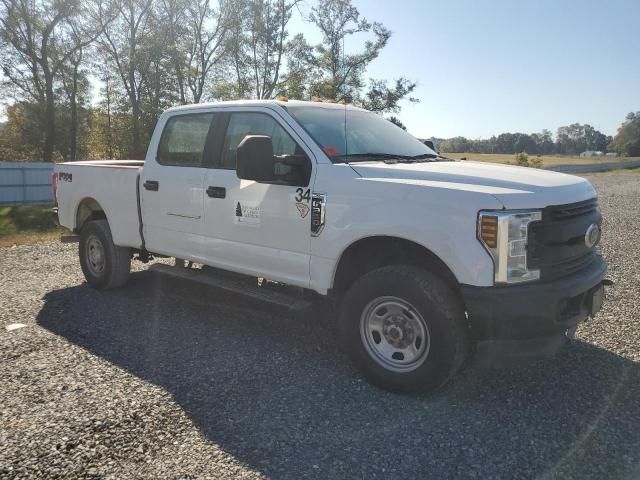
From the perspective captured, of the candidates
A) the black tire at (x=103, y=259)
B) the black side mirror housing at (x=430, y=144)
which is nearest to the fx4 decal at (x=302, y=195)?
the black side mirror housing at (x=430, y=144)

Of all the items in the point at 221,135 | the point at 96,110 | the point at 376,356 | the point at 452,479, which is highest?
the point at 96,110

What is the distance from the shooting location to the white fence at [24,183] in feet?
58.6

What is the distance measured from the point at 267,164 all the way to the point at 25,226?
40.3ft

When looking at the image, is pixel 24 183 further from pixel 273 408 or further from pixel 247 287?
pixel 273 408

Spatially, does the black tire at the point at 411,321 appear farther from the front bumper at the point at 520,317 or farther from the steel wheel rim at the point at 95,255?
the steel wheel rim at the point at 95,255

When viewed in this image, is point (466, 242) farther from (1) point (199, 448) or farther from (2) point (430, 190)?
(1) point (199, 448)

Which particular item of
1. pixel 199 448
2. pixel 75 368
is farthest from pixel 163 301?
pixel 199 448

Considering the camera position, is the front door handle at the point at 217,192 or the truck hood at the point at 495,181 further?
the front door handle at the point at 217,192

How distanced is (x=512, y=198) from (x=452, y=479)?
1613 mm

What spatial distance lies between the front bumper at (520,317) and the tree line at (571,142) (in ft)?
215

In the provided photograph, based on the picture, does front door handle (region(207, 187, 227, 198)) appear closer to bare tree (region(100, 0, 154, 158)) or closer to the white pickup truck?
the white pickup truck

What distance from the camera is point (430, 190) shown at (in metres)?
3.36

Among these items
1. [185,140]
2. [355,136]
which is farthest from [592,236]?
[185,140]

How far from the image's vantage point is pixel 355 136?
442 cm
